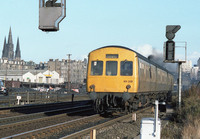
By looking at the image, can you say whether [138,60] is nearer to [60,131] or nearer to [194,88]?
[60,131]

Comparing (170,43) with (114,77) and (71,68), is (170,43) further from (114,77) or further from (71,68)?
(71,68)

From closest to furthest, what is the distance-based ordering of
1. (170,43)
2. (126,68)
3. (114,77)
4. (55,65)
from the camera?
(170,43), (114,77), (126,68), (55,65)

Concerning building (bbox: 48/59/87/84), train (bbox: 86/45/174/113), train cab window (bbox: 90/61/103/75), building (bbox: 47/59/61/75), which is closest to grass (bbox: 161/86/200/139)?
train (bbox: 86/45/174/113)

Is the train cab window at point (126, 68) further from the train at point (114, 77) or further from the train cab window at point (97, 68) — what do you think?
the train cab window at point (97, 68)

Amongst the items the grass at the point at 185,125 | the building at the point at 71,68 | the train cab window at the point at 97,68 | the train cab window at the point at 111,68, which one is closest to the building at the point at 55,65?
the building at the point at 71,68

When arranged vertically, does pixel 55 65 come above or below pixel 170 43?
above

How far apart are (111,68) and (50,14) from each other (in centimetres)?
887

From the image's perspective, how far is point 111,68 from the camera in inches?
632

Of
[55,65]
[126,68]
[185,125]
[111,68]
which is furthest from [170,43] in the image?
[55,65]

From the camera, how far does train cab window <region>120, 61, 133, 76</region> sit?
15.8 meters

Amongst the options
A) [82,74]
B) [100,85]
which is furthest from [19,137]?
[82,74]

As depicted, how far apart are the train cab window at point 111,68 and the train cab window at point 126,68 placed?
0.36 m

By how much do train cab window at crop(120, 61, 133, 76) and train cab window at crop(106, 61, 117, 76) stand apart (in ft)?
1.17

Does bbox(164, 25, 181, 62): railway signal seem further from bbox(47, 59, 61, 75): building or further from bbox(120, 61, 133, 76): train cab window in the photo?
bbox(47, 59, 61, 75): building
